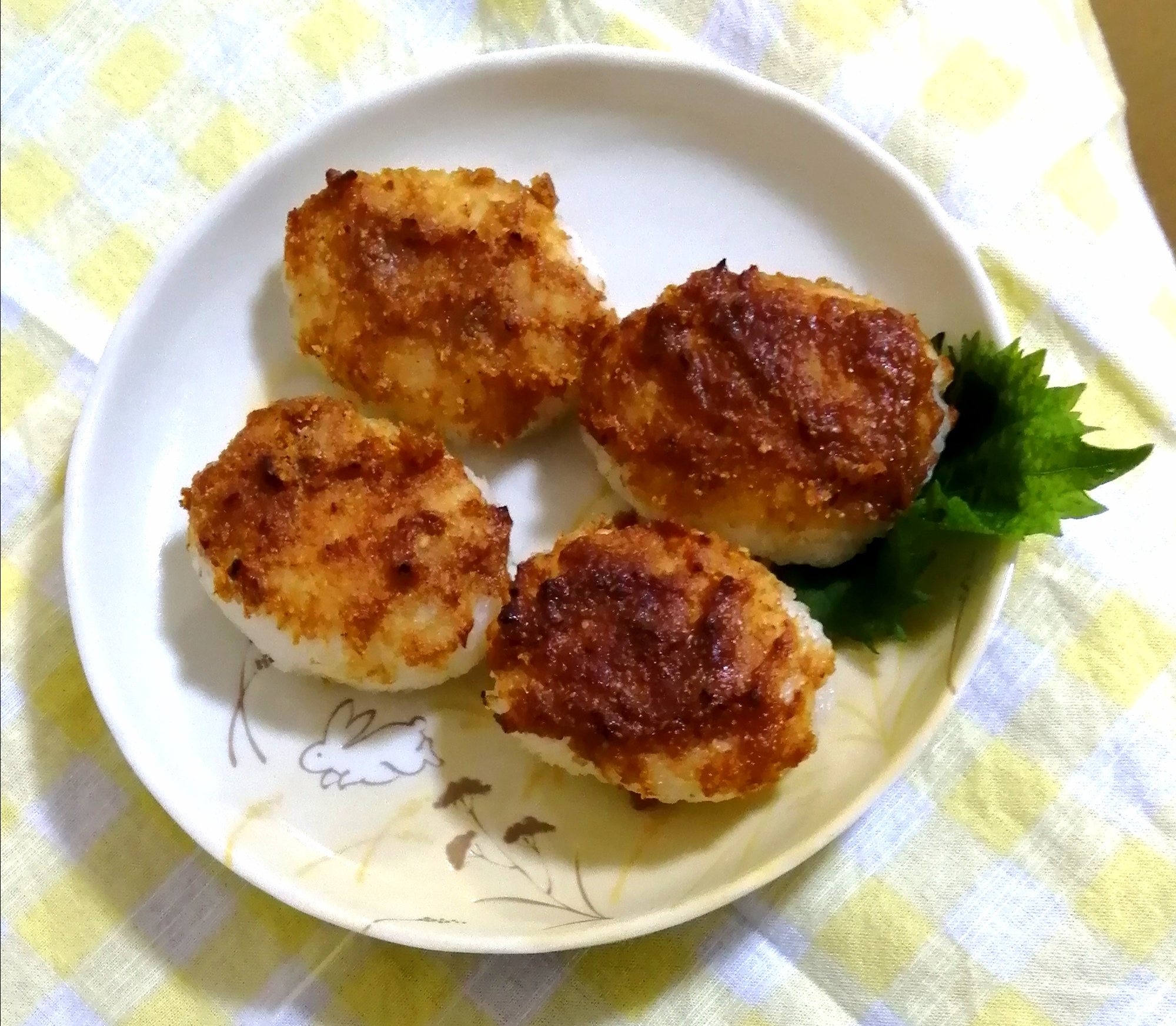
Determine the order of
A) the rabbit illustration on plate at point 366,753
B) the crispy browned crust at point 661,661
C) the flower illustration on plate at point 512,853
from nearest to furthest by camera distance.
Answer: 1. the crispy browned crust at point 661,661
2. the flower illustration on plate at point 512,853
3. the rabbit illustration on plate at point 366,753

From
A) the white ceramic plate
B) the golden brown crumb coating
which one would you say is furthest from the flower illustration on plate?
the golden brown crumb coating

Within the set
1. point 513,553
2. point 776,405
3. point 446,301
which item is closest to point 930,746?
point 776,405

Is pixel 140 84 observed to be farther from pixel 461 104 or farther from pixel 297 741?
pixel 297 741

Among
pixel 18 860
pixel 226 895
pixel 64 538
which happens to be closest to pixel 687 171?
pixel 64 538

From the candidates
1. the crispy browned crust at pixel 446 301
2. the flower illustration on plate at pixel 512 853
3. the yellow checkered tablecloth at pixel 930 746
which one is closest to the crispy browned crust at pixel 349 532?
the crispy browned crust at pixel 446 301

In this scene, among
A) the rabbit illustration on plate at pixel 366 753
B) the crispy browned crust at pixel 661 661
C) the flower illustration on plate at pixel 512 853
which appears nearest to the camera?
the crispy browned crust at pixel 661 661

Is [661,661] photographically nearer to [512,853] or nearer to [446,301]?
[512,853]

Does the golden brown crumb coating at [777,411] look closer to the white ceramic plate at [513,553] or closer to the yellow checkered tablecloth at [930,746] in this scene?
the white ceramic plate at [513,553]
